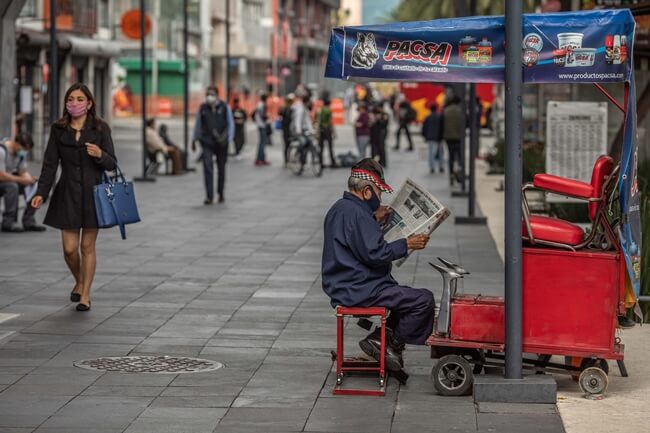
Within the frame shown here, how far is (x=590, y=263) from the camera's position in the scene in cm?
873

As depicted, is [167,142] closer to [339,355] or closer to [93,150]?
[93,150]

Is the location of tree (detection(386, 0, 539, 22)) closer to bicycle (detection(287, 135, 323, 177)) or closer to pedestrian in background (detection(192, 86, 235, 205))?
bicycle (detection(287, 135, 323, 177))

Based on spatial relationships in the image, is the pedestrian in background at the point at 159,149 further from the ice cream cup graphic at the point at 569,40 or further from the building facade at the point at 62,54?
the ice cream cup graphic at the point at 569,40

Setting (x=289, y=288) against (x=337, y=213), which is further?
(x=289, y=288)

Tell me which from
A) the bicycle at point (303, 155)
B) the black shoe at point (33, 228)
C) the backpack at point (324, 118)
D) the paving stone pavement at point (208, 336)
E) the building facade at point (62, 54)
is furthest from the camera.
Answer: the building facade at point (62, 54)

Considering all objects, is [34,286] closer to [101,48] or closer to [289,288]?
[289,288]

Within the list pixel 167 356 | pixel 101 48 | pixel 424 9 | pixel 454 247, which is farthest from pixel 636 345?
pixel 424 9

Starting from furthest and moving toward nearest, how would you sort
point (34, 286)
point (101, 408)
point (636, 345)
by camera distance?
point (34, 286) < point (636, 345) < point (101, 408)

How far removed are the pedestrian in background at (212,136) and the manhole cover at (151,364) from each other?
13.8m

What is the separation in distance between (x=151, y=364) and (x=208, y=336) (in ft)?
3.92

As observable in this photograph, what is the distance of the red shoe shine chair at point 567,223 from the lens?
880cm

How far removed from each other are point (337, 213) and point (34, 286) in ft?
17.0

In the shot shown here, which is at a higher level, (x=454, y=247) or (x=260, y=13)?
(x=260, y=13)

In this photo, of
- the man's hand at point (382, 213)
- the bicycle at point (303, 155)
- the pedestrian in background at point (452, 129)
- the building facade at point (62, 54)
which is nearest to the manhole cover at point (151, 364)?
the man's hand at point (382, 213)
